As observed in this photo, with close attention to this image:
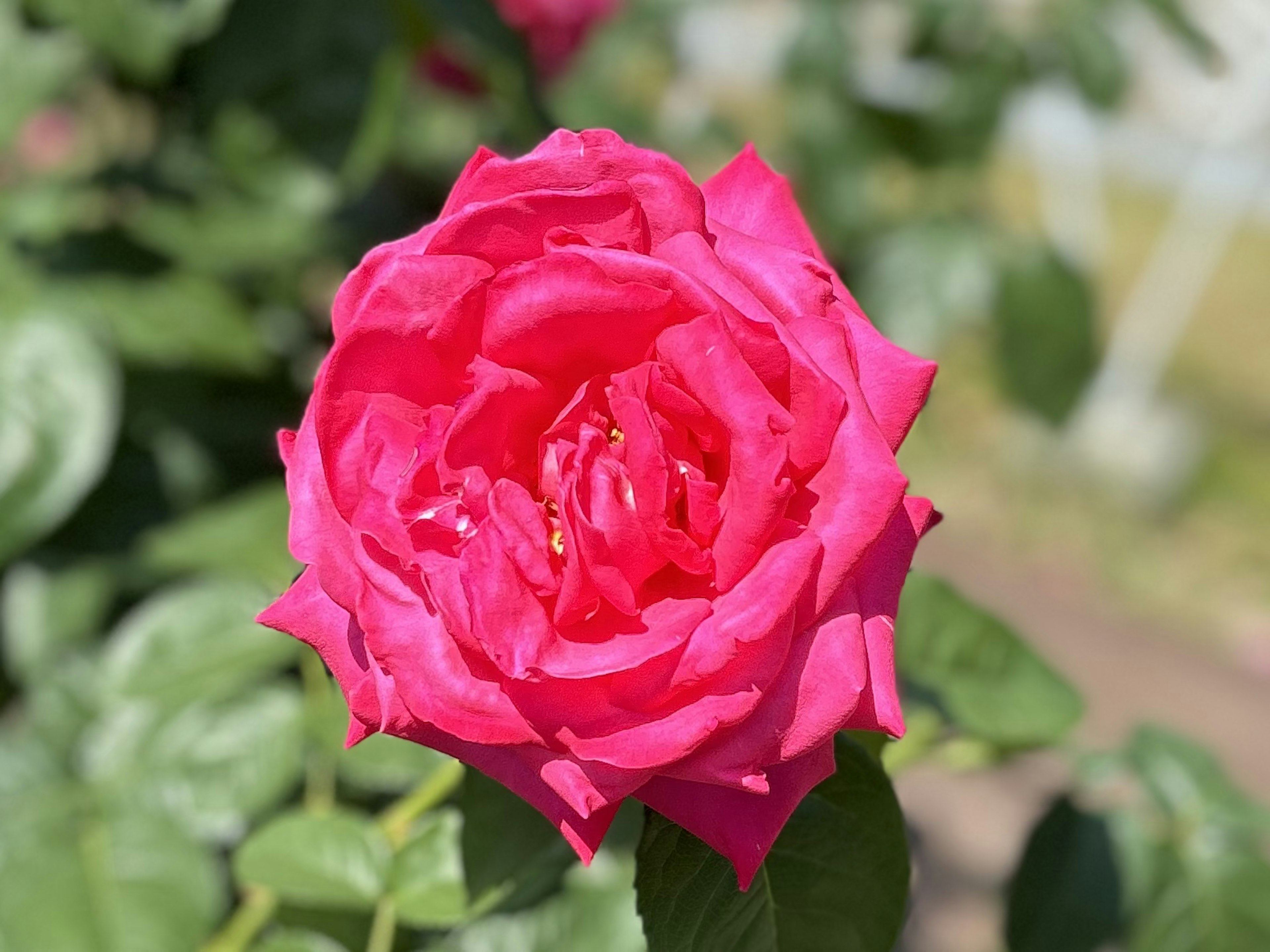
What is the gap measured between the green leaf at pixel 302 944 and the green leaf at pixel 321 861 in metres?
0.02

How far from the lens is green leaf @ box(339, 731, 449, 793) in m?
0.64

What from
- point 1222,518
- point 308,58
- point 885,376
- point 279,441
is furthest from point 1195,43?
point 1222,518

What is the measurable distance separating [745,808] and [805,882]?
10 centimetres

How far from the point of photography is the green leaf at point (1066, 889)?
2.40 feet

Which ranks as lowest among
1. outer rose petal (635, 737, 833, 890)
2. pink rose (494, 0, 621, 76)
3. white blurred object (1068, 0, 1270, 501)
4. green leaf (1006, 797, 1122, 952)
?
white blurred object (1068, 0, 1270, 501)

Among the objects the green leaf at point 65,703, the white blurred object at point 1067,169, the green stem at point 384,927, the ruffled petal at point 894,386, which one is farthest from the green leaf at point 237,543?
the white blurred object at point 1067,169

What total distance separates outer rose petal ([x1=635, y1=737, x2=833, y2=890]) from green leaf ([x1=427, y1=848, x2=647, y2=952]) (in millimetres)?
220

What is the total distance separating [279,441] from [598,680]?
16 centimetres

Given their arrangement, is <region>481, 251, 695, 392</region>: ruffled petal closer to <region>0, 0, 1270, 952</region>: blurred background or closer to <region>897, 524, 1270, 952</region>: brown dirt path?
<region>0, 0, 1270, 952</region>: blurred background

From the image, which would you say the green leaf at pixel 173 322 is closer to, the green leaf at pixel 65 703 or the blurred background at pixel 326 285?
the blurred background at pixel 326 285

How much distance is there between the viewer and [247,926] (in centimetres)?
68

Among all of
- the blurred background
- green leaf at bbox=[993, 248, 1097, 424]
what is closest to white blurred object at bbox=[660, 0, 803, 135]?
the blurred background

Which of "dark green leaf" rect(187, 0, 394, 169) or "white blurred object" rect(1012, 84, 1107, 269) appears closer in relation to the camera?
"dark green leaf" rect(187, 0, 394, 169)

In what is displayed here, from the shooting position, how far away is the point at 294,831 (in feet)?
2.00
